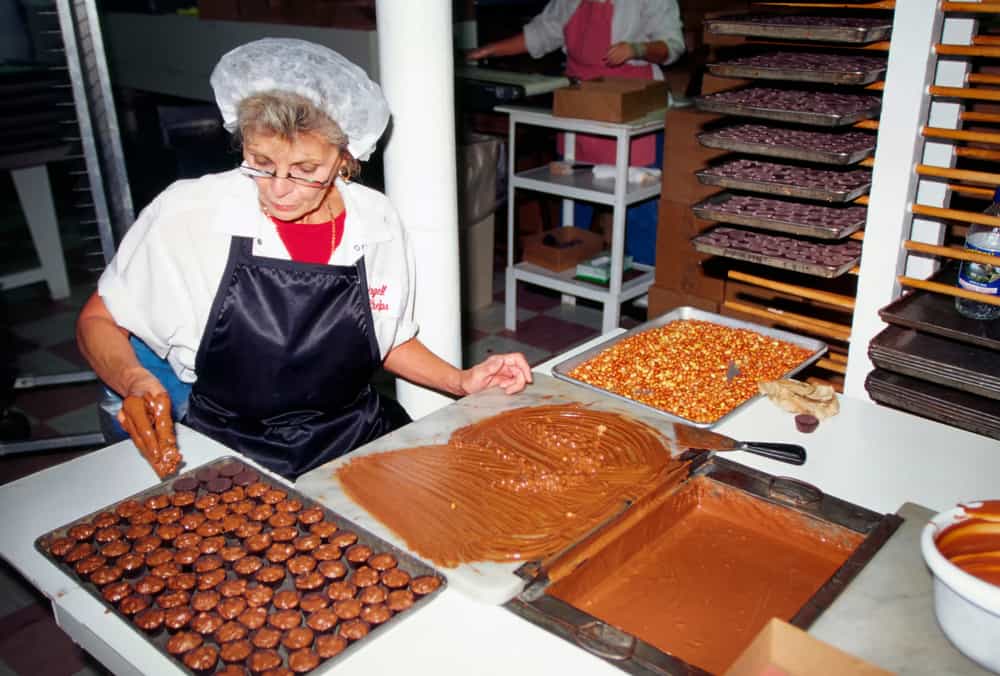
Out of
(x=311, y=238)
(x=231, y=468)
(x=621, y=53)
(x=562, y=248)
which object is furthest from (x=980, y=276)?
(x=621, y=53)

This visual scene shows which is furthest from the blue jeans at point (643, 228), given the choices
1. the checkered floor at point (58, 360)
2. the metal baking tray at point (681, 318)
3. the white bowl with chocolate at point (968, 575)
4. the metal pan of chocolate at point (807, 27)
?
the white bowl with chocolate at point (968, 575)

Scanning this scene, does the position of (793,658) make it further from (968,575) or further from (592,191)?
(592,191)

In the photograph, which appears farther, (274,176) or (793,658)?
(274,176)

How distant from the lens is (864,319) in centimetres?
212

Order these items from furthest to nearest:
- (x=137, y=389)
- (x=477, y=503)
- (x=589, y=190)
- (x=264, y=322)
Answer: (x=589, y=190), (x=264, y=322), (x=137, y=389), (x=477, y=503)

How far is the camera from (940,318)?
1920 mm

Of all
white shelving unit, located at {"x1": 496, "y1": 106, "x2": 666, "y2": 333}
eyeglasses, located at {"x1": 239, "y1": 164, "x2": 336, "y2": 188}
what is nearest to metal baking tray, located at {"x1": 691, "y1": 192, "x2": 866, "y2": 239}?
eyeglasses, located at {"x1": 239, "y1": 164, "x2": 336, "y2": 188}

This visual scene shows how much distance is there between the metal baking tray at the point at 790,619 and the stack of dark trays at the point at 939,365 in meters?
0.49

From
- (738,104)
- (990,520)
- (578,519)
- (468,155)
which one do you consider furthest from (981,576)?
(468,155)

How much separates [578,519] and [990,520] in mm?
620

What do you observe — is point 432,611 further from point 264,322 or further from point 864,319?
point 864,319

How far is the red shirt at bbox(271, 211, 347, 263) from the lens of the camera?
6.40ft

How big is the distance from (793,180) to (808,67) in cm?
27

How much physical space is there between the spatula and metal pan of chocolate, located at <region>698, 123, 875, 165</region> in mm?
726
